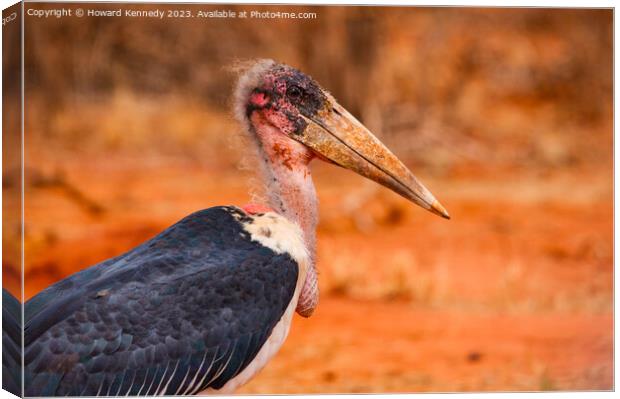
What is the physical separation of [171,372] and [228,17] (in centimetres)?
255

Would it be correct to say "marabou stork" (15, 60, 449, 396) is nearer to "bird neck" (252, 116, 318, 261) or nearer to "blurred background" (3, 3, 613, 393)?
"bird neck" (252, 116, 318, 261)

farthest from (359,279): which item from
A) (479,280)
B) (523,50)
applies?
(523,50)

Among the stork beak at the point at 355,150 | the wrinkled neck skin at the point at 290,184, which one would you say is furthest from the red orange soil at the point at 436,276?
the stork beak at the point at 355,150

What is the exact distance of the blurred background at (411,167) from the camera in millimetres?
7094

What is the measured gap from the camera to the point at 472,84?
301 inches

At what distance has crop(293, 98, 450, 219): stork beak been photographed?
5641 mm

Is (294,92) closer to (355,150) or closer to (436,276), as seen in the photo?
(355,150)

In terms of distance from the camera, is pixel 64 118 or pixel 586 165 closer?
pixel 64 118

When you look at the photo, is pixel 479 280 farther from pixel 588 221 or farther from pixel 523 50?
pixel 523 50

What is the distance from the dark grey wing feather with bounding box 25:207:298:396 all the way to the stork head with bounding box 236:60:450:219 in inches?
23.4

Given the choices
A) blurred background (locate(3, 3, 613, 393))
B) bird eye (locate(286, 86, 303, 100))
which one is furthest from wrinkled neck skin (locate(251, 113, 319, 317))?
blurred background (locate(3, 3, 613, 393))

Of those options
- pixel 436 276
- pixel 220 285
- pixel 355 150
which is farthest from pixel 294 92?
pixel 436 276

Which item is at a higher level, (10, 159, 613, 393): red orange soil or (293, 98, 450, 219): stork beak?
(293, 98, 450, 219): stork beak

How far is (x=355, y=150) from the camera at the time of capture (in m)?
5.69
